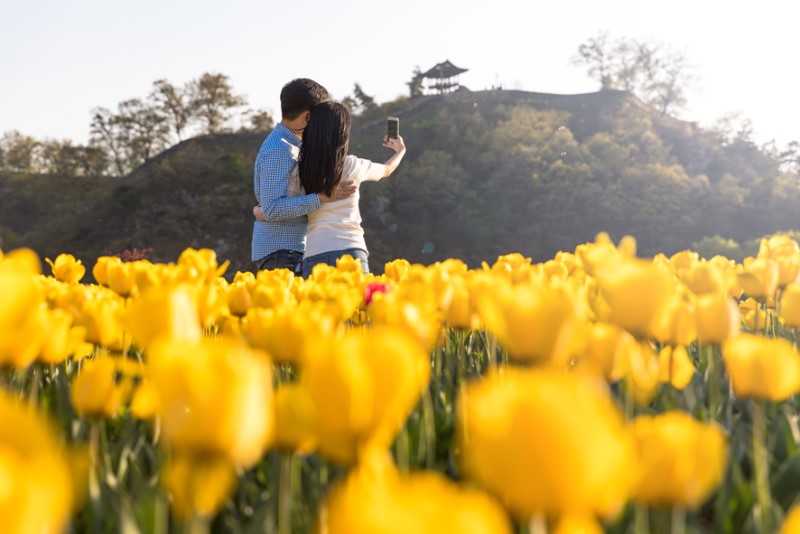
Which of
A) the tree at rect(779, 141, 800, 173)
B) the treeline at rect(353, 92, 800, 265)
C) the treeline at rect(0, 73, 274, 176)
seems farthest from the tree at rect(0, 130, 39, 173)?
the tree at rect(779, 141, 800, 173)

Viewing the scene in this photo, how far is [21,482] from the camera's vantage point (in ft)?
1.26

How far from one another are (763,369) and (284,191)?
3286 millimetres

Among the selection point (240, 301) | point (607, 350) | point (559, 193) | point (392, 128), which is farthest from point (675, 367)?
point (559, 193)

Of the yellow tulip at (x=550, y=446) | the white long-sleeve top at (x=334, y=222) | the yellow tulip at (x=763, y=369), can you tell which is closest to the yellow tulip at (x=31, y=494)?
the yellow tulip at (x=550, y=446)

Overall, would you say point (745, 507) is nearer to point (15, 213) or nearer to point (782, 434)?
point (782, 434)

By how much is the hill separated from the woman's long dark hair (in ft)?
60.3

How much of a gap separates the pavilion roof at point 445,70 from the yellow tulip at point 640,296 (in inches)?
1884

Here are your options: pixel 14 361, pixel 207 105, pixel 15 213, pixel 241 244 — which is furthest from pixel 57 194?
pixel 14 361

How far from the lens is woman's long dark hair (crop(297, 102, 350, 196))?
4.05 meters

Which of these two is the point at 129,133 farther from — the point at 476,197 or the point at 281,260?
the point at 281,260

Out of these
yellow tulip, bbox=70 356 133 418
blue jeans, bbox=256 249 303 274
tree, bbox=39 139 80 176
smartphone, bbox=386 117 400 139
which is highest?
tree, bbox=39 139 80 176

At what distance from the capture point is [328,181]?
13.4 ft

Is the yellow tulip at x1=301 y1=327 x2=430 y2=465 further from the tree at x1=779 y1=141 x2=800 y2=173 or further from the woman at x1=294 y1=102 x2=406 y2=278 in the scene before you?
the tree at x1=779 y1=141 x2=800 y2=173

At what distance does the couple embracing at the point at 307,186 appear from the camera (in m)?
4.05
